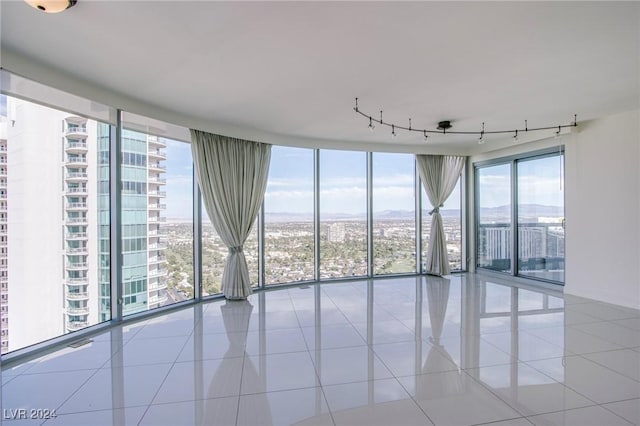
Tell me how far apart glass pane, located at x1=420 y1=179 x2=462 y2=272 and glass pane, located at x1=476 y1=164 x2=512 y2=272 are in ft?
1.31

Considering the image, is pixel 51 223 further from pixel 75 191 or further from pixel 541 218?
pixel 541 218

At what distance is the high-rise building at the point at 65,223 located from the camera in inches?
118

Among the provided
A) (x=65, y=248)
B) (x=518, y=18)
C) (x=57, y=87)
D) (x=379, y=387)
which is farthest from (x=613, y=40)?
(x=65, y=248)

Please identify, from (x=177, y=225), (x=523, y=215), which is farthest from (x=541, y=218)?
(x=177, y=225)

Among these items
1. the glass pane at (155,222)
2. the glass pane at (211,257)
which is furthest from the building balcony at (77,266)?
the glass pane at (211,257)

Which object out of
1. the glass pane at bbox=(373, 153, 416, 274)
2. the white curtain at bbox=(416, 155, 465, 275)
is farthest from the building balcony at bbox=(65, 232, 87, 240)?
the white curtain at bbox=(416, 155, 465, 275)

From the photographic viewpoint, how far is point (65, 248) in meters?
3.48

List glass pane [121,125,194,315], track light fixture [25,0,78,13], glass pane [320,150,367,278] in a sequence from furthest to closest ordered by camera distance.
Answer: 1. glass pane [320,150,367,278]
2. glass pane [121,125,194,315]
3. track light fixture [25,0,78,13]

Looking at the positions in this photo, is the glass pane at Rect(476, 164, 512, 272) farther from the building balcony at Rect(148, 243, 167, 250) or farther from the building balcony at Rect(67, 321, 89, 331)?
the building balcony at Rect(67, 321, 89, 331)

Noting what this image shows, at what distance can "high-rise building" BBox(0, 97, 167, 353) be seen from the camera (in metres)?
3.00

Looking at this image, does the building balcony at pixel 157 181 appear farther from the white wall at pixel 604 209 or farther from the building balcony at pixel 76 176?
the white wall at pixel 604 209

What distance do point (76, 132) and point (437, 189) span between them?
6.05 metres

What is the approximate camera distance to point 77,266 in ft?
11.7

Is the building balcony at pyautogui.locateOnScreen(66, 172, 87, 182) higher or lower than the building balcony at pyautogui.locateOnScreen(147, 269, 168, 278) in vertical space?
higher
